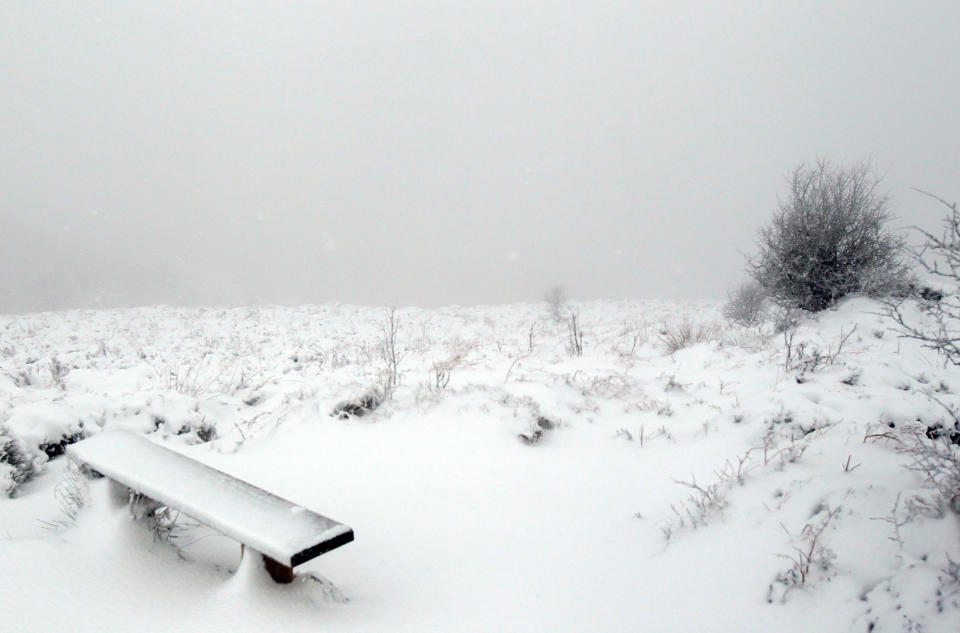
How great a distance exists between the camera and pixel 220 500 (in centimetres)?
195

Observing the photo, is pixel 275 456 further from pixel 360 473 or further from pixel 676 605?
pixel 676 605

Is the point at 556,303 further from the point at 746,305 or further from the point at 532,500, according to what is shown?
the point at 532,500

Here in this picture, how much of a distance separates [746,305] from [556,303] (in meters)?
6.62

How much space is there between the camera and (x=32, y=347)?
8766mm

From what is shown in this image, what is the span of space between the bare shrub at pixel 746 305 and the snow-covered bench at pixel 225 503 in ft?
38.9

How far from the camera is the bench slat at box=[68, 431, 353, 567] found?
65.9 inches

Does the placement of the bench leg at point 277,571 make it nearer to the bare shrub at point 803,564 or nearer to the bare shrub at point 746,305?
the bare shrub at point 803,564

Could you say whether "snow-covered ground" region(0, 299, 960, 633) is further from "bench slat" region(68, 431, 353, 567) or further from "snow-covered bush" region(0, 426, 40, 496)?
"bench slat" region(68, 431, 353, 567)

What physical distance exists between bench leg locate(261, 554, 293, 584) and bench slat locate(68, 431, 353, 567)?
0.18m

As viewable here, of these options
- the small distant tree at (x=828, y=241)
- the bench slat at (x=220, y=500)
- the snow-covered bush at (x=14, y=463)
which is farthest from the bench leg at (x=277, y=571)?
the small distant tree at (x=828, y=241)

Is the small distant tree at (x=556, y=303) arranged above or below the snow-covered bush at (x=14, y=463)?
below

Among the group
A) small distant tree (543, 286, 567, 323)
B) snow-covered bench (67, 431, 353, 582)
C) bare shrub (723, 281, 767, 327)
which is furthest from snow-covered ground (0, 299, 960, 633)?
small distant tree (543, 286, 567, 323)

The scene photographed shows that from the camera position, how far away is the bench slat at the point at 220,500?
5.49 feet

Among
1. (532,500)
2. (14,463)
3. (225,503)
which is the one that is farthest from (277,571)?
(14,463)
